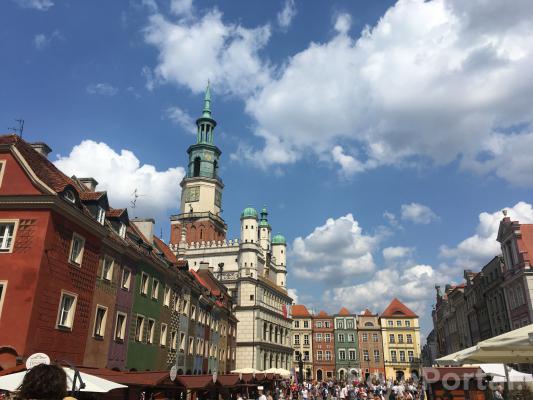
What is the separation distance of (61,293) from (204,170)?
70.7m

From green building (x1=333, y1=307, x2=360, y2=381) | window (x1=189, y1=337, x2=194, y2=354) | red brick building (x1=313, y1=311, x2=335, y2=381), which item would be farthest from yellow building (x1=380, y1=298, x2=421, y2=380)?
window (x1=189, y1=337, x2=194, y2=354)

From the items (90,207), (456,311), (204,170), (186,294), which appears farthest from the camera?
(204,170)

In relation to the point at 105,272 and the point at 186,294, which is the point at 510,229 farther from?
the point at 105,272

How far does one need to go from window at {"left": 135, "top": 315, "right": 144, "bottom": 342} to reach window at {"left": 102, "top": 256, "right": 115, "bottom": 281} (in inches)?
170

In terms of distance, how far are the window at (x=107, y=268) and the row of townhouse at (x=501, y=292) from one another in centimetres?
3554

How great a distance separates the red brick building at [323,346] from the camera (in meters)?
107

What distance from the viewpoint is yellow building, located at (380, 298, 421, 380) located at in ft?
339

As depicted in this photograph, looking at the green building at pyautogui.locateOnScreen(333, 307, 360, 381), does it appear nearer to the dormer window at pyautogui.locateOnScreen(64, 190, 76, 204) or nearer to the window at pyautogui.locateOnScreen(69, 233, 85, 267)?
the window at pyautogui.locateOnScreen(69, 233, 85, 267)

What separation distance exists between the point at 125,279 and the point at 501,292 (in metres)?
40.8

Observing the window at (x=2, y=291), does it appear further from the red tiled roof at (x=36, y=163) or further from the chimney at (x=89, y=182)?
the chimney at (x=89, y=182)

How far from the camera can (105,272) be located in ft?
80.5

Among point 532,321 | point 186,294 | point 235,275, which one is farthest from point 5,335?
point 235,275

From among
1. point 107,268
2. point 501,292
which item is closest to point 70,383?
point 107,268

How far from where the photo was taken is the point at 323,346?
109438 mm
